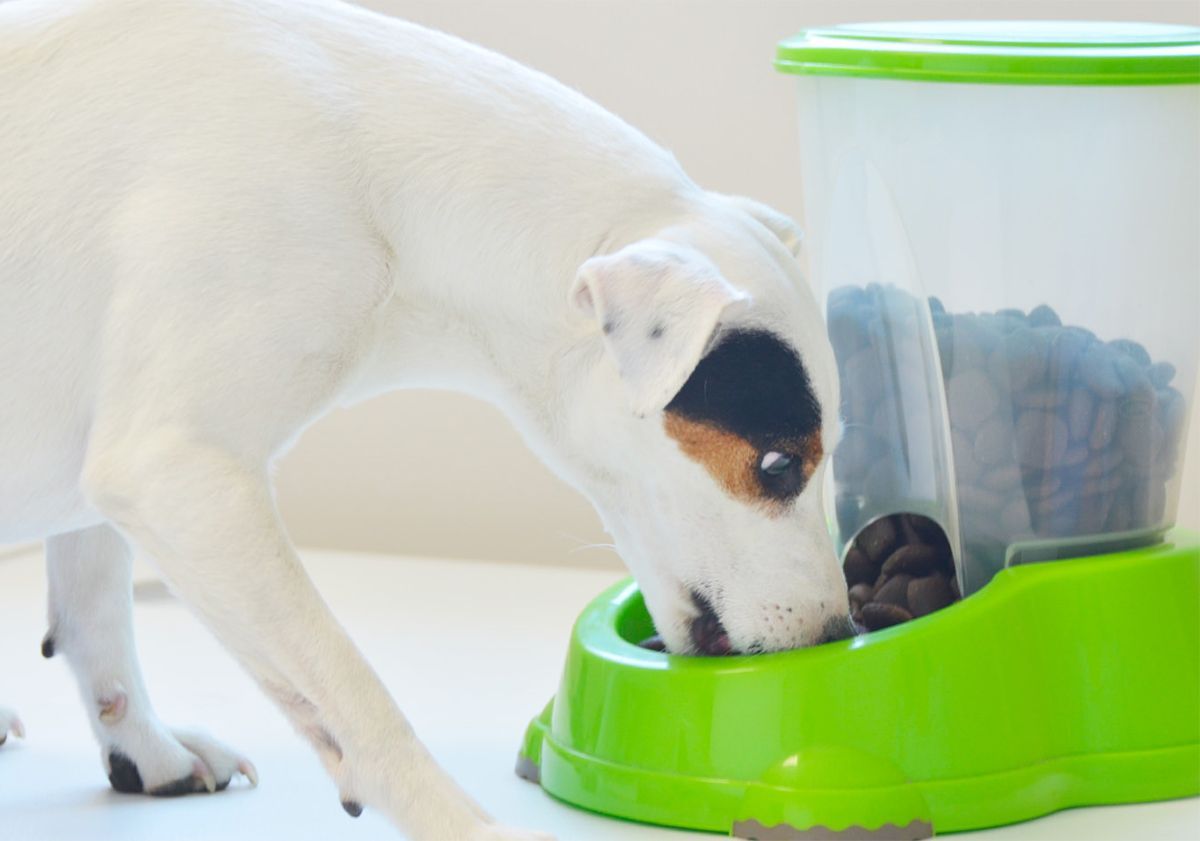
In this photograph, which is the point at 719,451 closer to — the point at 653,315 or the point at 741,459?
the point at 741,459

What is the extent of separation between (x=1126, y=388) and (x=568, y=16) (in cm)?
110

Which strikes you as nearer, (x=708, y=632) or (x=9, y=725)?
(x=708, y=632)

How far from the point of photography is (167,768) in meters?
1.53

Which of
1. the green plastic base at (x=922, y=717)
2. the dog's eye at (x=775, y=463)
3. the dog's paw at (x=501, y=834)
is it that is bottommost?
the green plastic base at (x=922, y=717)

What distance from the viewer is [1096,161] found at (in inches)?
59.5

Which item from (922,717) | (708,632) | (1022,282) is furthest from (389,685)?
(1022,282)

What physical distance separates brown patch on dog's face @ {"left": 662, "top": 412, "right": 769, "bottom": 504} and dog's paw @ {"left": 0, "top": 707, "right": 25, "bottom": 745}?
0.79 meters

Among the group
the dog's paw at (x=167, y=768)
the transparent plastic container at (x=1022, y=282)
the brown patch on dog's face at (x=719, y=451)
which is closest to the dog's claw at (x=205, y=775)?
the dog's paw at (x=167, y=768)

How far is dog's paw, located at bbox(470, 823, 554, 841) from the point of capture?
3.95ft

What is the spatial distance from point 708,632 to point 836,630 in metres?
0.10

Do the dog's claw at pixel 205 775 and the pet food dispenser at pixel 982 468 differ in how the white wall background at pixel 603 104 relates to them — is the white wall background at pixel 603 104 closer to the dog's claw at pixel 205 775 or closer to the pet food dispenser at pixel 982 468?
the pet food dispenser at pixel 982 468

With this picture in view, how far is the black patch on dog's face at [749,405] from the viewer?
4.17ft

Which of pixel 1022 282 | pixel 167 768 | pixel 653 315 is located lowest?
pixel 167 768

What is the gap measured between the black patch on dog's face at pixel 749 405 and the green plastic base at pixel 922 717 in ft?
0.57
